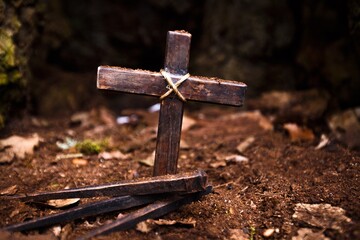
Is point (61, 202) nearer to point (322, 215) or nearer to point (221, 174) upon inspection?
point (221, 174)

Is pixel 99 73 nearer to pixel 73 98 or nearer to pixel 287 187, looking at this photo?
pixel 287 187

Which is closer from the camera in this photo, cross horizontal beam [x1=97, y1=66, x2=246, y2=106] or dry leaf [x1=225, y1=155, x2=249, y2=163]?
cross horizontal beam [x1=97, y1=66, x2=246, y2=106]

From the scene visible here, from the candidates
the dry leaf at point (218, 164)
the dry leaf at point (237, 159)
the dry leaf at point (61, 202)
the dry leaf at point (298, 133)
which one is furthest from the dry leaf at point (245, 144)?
the dry leaf at point (61, 202)

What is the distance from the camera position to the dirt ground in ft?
Result: 8.71

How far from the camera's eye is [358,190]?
2961 mm

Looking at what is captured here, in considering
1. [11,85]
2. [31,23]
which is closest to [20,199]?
[11,85]

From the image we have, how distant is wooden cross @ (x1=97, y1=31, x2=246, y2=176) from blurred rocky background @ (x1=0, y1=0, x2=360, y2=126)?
68.8 inches

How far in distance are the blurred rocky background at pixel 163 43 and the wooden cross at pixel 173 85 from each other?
1.75m

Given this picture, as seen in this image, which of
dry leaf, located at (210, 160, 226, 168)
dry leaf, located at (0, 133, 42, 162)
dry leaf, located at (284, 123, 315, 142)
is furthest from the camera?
dry leaf, located at (284, 123, 315, 142)

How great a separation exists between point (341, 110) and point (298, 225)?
8.51 feet

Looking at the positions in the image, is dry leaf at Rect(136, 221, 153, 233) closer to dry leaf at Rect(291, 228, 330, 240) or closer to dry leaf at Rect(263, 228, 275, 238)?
dry leaf at Rect(263, 228, 275, 238)

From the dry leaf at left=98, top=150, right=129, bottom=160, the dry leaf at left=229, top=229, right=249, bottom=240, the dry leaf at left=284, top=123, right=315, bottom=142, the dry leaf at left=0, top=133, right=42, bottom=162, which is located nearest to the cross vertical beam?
the dry leaf at left=229, top=229, right=249, bottom=240

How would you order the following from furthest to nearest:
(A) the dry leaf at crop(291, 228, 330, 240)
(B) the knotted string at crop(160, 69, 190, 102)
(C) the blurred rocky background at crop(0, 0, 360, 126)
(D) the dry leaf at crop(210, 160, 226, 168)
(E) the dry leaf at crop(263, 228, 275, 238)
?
(C) the blurred rocky background at crop(0, 0, 360, 126) < (D) the dry leaf at crop(210, 160, 226, 168) < (B) the knotted string at crop(160, 69, 190, 102) < (E) the dry leaf at crop(263, 228, 275, 238) < (A) the dry leaf at crop(291, 228, 330, 240)

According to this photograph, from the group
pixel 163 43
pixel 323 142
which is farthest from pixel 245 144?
pixel 163 43
